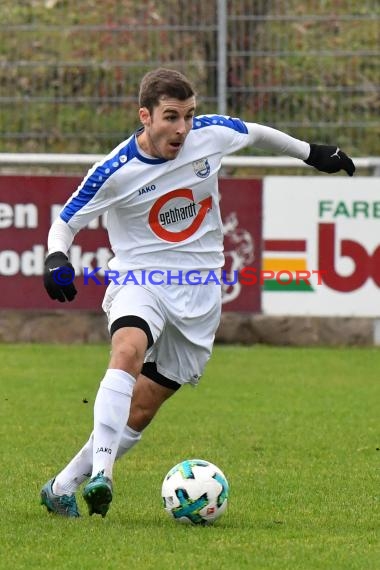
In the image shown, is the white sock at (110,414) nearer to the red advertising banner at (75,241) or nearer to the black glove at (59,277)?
the black glove at (59,277)

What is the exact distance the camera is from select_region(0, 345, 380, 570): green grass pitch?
5410mm

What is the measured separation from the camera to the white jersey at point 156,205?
6277mm

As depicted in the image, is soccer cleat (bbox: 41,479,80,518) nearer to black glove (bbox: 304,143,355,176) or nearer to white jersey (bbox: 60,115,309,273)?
white jersey (bbox: 60,115,309,273)

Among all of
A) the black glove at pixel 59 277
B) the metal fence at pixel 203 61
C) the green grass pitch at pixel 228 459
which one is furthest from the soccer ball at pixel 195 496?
the metal fence at pixel 203 61

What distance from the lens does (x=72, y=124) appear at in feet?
47.1

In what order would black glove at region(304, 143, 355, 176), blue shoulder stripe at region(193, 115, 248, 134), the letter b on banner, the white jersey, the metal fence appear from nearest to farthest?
1. the white jersey
2. blue shoulder stripe at region(193, 115, 248, 134)
3. black glove at region(304, 143, 355, 176)
4. the letter b on banner
5. the metal fence

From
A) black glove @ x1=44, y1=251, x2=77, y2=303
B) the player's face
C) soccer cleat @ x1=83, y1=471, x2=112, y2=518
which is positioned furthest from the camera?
the player's face

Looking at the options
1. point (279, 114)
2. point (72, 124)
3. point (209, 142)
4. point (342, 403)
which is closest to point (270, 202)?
point (279, 114)

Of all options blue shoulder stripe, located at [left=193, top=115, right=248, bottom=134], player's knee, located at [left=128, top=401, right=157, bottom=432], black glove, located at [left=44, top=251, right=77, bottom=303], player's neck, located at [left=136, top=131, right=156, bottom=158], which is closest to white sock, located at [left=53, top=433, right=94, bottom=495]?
player's knee, located at [left=128, top=401, right=157, bottom=432]

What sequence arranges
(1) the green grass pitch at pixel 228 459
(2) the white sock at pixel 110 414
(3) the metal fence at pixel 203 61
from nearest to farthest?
(1) the green grass pitch at pixel 228 459, (2) the white sock at pixel 110 414, (3) the metal fence at pixel 203 61

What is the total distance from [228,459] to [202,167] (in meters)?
2.21

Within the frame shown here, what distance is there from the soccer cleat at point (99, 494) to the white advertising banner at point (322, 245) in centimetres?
792

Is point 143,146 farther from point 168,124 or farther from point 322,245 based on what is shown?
point 322,245

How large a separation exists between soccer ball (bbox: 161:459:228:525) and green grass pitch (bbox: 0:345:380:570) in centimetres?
7
